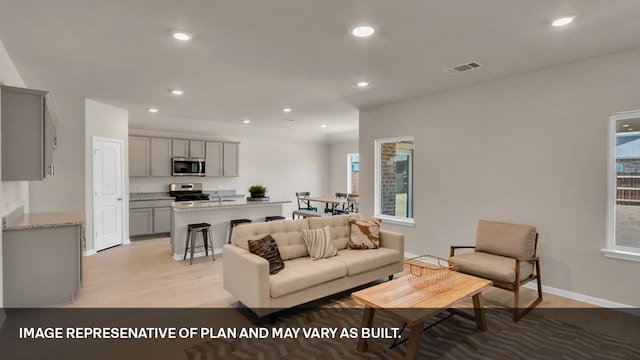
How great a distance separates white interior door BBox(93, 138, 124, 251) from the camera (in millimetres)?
5617

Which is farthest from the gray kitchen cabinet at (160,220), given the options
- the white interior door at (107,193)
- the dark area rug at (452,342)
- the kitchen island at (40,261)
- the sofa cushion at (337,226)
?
the dark area rug at (452,342)

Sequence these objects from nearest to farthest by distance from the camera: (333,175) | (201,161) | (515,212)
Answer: (515,212), (201,161), (333,175)

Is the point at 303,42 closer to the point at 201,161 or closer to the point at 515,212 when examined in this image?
the point at 515,212

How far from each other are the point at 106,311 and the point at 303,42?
132 inches

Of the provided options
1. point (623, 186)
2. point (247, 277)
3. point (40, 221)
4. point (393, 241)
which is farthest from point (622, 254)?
point (40, 221)

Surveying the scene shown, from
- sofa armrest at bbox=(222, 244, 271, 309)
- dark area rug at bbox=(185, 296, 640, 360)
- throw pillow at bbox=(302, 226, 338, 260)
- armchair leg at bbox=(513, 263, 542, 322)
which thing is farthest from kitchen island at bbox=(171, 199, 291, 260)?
armchair leg at bbox=(513, 263, 542, 322)

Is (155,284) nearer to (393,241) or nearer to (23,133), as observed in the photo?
(23,133)

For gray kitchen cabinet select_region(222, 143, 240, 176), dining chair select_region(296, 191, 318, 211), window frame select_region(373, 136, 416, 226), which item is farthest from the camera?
dining chair select_region(296, 191, 318, 211)

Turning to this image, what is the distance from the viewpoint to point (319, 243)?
3715 mm

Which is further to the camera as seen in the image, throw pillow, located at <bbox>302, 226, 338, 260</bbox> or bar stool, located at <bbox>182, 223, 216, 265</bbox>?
bar stool, located at <bbox>182, 223, 216, 265</bbox>

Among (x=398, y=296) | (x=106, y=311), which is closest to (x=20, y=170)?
(x=106, y=311)

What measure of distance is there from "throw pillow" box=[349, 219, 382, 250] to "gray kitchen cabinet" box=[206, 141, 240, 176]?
199 inches

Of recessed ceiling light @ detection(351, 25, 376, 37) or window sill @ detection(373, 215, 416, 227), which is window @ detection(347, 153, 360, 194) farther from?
recessed ceiling light @ detection(351, 25, 376, 37)

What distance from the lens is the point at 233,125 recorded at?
8.11m
